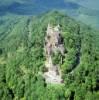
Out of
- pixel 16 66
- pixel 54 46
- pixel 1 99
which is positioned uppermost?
pixel 54 46

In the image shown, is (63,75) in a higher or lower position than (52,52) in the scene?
lower

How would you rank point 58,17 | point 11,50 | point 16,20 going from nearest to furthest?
1. point 11,50
2. point 58,17
3. point 16,20

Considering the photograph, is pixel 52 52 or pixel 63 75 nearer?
pixel 63 75

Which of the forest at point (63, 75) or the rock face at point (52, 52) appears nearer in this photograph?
the forest at point (63, 75)

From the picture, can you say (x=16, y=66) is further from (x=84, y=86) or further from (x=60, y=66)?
(x=84, y=86)

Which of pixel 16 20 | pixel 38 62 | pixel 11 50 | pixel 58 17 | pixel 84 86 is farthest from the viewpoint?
pixel 16 20

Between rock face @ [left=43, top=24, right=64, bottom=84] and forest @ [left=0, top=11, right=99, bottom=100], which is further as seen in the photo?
rock face @ [left=43, top=24, right=64, bottom=84]

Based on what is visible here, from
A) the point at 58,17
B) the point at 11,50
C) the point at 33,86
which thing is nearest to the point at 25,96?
the point at 33,86

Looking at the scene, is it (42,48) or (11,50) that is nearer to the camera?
(42,48)

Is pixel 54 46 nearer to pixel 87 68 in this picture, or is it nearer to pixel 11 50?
pixel 87 68

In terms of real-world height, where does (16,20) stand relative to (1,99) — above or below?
above
